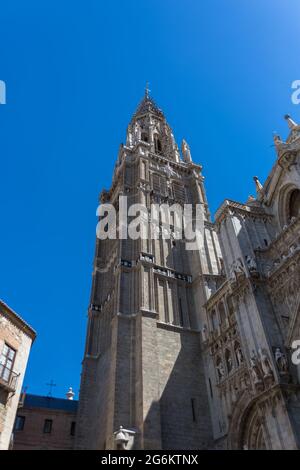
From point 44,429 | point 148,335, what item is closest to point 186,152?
point 148,335

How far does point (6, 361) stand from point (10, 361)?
0.33m

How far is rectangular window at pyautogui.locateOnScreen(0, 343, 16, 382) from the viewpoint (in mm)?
19594

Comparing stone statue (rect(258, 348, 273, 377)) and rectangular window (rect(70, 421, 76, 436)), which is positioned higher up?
rectangular window (rect(70, 421, 76, 436))

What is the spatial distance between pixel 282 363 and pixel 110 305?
58.9 feet

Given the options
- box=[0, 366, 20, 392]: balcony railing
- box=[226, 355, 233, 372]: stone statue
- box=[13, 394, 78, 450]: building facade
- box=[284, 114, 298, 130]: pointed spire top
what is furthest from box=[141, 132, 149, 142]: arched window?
box=[0, 366, 20, 392]: balcony railing

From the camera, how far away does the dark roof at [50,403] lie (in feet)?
111

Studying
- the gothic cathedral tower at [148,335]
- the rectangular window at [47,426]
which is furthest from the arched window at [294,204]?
the rectangular window at [47,426]

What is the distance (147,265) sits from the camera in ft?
109

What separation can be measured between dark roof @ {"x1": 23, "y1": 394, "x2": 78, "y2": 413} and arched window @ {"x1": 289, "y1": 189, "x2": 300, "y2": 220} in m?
24.2

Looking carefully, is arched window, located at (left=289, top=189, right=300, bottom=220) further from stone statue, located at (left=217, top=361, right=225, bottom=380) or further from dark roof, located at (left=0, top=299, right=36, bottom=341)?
dark roof, located at (left=0, top=299, right=36, bottom=341)

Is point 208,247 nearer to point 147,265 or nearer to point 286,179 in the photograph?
point 147,265

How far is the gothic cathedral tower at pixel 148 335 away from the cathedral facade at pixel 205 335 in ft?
0.28
